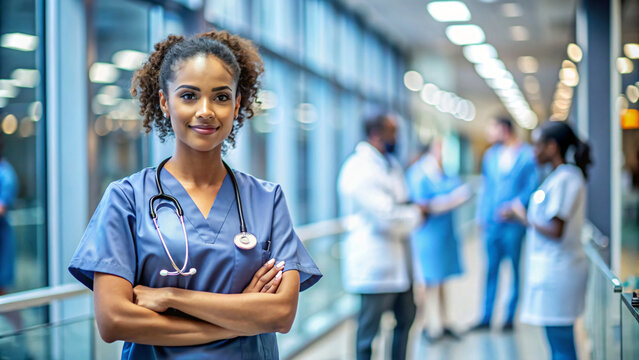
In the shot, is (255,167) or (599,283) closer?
(599,283)

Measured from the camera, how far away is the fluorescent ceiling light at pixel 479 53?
8.80 metres

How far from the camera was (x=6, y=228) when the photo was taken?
4.08m

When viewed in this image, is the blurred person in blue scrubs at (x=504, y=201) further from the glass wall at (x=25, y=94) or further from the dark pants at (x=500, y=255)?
the glass wall at (x=25, y=94)

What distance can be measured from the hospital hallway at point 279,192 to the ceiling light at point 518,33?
0.16 ft

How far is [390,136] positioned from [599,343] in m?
1.43

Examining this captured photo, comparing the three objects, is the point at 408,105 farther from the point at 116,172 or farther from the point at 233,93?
the point at 233,93

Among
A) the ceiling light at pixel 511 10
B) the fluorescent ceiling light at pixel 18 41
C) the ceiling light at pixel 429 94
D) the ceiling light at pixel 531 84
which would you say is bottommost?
the fluorescent ceiling light at pixel 18 41

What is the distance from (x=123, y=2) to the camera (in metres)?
3.43

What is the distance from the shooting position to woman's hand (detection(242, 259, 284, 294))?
1.54m

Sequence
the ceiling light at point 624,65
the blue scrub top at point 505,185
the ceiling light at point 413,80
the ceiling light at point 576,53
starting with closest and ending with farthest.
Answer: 1. the ceiling light at point 624,65
2. the blue scrub top at point 505,185
3. the ceiling light at point 576,53
4. the ceiling light at point 413,80

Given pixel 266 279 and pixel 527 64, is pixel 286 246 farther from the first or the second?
pixel 527 64

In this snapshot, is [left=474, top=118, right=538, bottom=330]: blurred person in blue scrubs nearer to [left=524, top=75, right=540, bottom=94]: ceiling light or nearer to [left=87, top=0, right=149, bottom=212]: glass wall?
[left=87, top=0, right=149, bottom=212]: glass wall

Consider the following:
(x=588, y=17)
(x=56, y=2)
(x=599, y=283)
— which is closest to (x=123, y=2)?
(x=56, y=2)

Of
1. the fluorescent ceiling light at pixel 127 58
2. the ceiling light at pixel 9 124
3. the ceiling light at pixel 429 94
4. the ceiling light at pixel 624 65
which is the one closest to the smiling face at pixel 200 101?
the ceiling light at pixel 9 124
